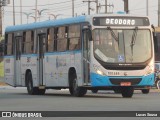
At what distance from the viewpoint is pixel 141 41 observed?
98.9 ft

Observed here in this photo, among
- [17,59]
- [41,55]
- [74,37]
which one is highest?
[74,37]

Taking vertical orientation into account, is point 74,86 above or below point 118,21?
below

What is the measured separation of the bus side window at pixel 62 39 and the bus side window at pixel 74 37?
1.57 feet

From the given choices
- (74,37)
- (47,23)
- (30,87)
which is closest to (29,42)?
(47,23)

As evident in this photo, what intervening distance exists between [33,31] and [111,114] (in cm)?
1547

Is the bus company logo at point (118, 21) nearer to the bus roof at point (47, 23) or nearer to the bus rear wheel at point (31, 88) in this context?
the bus roof at point (47, 23)

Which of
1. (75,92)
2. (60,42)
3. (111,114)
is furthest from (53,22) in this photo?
(111,114)

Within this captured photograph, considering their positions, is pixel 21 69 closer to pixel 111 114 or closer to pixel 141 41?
pixel 141 41

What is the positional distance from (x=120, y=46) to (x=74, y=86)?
2831mm

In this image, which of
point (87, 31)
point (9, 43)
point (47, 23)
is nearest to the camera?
point (87, 31)

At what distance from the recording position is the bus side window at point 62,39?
105 feet

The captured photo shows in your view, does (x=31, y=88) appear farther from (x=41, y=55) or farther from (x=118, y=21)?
(x=118, y=21)

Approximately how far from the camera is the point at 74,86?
31.3 meters

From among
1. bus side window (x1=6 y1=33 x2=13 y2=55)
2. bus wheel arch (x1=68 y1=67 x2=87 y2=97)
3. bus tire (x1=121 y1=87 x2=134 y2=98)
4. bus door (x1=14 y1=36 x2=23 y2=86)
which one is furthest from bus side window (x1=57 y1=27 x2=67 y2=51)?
bus side window (x1=6 y1=33 x2=13 y2=55)
